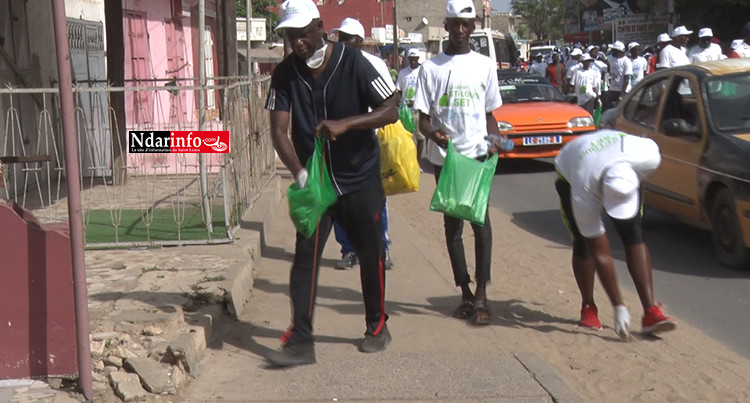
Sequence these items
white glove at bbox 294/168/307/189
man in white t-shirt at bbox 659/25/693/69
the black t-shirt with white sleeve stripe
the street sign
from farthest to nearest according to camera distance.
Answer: the street sign < man in white t-shirt at bbox 659/25/693/69 < the black t-shirt with white sleeve stripe < white glove at bbox 294/168/307/189

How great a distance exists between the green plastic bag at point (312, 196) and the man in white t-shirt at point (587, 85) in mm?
16338

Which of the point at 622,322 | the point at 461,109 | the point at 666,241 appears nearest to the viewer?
the point at 622,322

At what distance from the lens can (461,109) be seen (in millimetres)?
6484

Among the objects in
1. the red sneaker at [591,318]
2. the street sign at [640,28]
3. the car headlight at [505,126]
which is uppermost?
the street sign at [640,28]

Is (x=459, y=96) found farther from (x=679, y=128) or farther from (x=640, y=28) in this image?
(x=640, y=28)

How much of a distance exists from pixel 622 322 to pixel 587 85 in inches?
628

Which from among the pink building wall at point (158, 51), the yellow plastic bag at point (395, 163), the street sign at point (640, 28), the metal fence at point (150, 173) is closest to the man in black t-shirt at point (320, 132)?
the yellow plastic bag at point (395, 163)

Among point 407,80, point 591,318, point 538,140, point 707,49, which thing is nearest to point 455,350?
point 591,318

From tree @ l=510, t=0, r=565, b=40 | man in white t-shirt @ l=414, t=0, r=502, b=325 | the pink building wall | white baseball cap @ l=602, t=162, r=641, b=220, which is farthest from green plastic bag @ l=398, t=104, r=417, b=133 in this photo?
tree @ l=510, t=0, r=565, b=40

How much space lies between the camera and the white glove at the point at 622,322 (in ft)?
19.3

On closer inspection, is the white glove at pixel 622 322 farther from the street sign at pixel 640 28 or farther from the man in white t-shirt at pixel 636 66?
the street sign at pixel 640 28

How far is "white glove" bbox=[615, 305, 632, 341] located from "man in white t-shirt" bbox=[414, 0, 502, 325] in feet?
2.82

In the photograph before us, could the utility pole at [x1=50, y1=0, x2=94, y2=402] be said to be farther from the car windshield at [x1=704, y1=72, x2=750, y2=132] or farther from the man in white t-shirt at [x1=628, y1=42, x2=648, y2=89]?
the man in white t-shirt at [x1=628, y1=42, x2=648, y2=89]

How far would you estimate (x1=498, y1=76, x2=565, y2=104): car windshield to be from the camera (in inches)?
653
